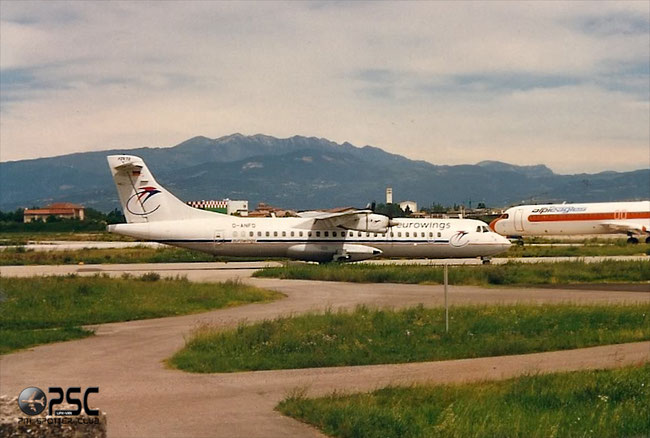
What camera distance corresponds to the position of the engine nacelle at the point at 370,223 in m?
42.2

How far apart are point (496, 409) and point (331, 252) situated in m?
31.8

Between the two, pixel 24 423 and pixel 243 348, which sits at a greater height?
pixel 24 423

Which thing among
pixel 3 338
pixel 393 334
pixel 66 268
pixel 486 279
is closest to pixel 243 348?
pixel 393 334

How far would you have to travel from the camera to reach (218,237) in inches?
1634

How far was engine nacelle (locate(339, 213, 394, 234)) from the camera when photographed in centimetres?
4225

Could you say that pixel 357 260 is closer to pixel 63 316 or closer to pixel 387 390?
pixel 63 316

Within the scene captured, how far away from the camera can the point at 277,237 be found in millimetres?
42906

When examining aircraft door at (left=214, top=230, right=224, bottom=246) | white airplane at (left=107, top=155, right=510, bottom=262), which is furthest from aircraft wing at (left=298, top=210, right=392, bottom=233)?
aircraft door at (left=214, top=230, right=224, bottom=246)

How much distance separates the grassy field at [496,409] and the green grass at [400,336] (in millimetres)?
3294

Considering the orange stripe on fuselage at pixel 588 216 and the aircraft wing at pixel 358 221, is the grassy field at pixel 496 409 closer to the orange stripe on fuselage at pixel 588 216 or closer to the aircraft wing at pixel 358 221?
the aircraft wing at pixel 358 221

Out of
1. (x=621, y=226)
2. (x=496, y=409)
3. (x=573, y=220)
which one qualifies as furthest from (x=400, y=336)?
(x=621, y=226)

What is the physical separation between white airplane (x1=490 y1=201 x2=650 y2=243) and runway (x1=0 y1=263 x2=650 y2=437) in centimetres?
4757

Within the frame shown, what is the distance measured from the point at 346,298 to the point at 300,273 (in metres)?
8.89

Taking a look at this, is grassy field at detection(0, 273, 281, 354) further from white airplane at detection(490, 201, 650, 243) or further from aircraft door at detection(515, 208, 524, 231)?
white airplane at detection(490, 201, 650, 243)
